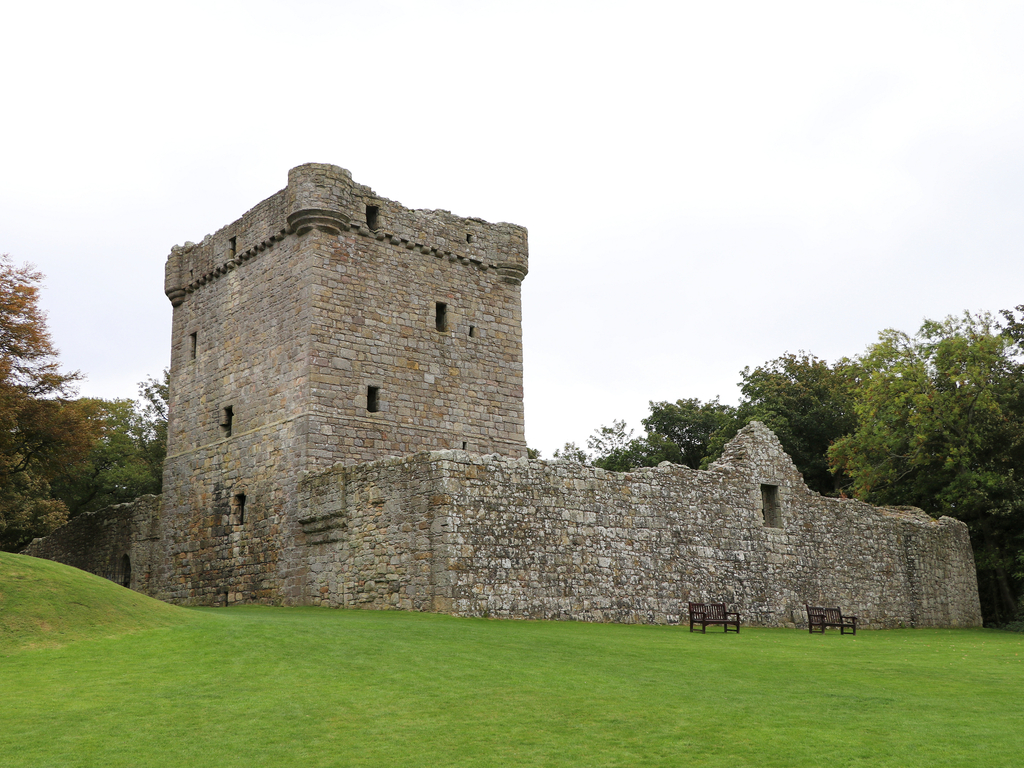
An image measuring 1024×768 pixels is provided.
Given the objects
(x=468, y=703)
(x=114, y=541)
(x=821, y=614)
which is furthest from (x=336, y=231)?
(x=468, y=703)

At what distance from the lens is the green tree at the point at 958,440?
2902 cm

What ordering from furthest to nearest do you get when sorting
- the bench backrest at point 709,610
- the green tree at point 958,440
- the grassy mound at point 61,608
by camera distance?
the green tree at point 958,440 < the bench backrest at point 709,610 < the grassy mound at point 61,608

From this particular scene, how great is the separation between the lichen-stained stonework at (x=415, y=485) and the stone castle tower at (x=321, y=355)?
5cm

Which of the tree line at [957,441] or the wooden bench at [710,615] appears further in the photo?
the tree line at [957,441]

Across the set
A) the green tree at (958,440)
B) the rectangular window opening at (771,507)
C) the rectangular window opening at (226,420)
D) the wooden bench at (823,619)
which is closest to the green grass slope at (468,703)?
the wooden bench at (823,619)

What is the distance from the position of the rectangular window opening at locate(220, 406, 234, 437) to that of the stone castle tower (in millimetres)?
50

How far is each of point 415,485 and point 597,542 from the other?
366 centimetres

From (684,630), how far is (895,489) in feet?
50.2

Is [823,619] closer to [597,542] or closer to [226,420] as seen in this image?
[597,542]

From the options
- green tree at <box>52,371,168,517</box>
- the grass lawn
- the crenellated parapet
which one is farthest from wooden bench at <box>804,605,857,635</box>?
green tree at <box>52,371,168,517</box>

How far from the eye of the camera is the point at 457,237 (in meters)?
25.2

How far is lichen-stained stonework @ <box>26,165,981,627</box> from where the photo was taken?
717 inches

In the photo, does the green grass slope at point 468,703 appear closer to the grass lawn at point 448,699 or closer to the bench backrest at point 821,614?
the grass lawn at point 448,699

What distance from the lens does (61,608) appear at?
12523mm
